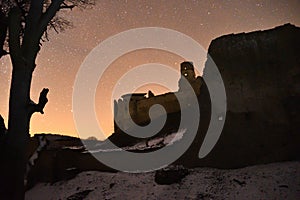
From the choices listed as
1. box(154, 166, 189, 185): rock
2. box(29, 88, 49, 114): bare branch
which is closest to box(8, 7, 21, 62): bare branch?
box(29, 88, 49, 114): bare branch

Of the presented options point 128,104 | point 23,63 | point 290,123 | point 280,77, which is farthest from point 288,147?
point 128,104

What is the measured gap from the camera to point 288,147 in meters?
19.5

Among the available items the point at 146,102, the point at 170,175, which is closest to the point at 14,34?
the point at 170,175

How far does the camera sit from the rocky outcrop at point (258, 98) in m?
19.9

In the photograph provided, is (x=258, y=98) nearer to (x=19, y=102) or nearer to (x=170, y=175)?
(x=170, y=175)

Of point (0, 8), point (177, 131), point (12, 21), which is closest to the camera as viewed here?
point (12, 21)

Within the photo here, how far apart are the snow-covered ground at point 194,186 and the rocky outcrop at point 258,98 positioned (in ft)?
4.00

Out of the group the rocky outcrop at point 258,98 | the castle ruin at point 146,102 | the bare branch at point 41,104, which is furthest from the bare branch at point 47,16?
the castle ruin at point 146,102

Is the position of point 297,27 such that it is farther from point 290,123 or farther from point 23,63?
point 23,63

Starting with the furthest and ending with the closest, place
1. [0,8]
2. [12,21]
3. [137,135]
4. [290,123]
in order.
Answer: [137,135] < [290,123] < [0,8] < [12,21]

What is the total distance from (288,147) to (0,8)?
57.8 feet

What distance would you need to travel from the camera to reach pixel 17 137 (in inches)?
237

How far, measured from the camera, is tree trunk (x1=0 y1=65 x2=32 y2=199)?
19.0ft

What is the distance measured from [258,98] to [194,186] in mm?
7784
